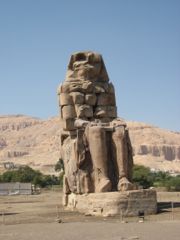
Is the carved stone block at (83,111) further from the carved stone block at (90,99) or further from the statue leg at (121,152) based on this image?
the statue leg at (121,152)

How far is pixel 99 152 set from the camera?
41.2 ft

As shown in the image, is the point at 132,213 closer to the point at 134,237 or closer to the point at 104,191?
the point at 104,191

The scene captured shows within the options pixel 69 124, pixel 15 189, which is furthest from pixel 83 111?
pixel 15 189

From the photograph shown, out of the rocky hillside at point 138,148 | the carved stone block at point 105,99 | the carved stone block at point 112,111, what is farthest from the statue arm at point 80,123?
the rocky hillside at point 138,148

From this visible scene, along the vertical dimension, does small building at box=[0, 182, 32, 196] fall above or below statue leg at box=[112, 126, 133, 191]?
below

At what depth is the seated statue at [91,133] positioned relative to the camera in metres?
12.6

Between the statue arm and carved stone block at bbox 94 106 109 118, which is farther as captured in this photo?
carved stone block at bbox 94 106 109 118

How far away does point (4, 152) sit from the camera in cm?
17888

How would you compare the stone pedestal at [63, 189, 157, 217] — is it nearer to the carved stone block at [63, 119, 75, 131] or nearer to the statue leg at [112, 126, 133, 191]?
the statue leg at [112, 126, 133, 191]

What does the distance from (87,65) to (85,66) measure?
72 millimetres

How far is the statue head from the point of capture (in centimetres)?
1421

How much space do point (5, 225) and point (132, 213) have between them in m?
3.03

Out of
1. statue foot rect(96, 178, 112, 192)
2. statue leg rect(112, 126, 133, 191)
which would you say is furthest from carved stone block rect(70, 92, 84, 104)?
statue foot rect(96, 178, 112, 192)

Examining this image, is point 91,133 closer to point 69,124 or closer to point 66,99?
point 69,124
